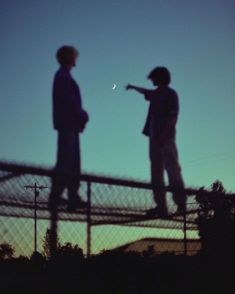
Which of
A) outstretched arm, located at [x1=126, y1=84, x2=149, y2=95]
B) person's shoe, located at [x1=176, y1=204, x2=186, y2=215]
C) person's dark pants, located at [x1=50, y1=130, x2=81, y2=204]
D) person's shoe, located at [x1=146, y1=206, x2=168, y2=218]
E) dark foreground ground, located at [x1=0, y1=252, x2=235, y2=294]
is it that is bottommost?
dark foreground ground, located at [x1=0, y1=252, x2=235, y2=294]

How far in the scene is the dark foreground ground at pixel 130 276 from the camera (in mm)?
6164

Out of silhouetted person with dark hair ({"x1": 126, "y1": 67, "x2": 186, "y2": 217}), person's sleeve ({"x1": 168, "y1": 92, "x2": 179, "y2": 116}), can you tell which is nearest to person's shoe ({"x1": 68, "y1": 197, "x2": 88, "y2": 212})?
silhouetted person with dark hair ({"x1": 126, "y1": 67, "x2": 186, "y2": 217})

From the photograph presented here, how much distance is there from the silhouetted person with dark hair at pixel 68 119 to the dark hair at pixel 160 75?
4.43 ft

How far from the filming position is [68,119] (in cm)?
561

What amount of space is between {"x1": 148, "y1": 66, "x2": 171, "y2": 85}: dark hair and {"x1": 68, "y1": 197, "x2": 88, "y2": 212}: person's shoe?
2181mm

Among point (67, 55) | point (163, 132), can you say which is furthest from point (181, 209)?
point (67, 55)

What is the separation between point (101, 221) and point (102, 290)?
0.92 m

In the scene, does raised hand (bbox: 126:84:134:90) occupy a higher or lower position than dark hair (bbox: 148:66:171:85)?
lower

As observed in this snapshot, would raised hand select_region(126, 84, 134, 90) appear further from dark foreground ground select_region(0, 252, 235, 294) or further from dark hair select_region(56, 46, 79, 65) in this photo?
dark foreground ground select_region(0, 252, 235, 294)

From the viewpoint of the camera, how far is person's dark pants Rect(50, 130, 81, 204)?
521 centimetres

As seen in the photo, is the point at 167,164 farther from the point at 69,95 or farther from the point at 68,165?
the point at 69,95

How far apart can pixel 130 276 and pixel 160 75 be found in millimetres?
2602

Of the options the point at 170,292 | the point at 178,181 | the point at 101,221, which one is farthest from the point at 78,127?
the point at 170,292

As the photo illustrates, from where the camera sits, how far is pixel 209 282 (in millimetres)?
7527
